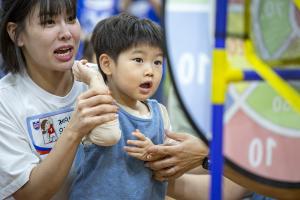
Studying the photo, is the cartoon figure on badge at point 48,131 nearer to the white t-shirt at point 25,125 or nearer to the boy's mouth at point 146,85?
the white t-shirt at point 25,125

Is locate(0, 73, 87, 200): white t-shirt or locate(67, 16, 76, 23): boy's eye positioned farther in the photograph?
locate(67, 16, 76, 23): boy's eye

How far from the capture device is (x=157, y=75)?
1.32m

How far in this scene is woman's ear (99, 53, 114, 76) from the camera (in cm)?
132

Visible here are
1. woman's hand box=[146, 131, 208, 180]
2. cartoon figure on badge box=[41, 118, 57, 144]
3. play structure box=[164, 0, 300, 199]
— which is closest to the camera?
play structure box=[164, 0, 300, 199]

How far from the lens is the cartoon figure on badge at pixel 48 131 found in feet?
4.58

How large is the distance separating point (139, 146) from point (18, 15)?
0.43m

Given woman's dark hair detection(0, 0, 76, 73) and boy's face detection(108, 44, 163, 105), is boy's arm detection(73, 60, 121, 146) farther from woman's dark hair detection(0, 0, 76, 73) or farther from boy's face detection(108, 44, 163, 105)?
woman's dark hair detection(0, 0, 76, 73)

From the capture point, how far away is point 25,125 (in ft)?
4.50

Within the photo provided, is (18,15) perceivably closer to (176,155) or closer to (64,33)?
(64,33)

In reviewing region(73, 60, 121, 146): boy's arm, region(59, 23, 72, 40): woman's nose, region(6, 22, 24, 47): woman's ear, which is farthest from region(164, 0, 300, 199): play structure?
region(6, 22, 24, 47): woman's ear

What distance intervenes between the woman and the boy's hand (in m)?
0.10

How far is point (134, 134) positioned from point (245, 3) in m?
0.48

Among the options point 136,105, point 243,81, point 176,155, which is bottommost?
point 176,155

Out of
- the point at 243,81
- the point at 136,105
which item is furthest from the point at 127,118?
the point at 243,81
